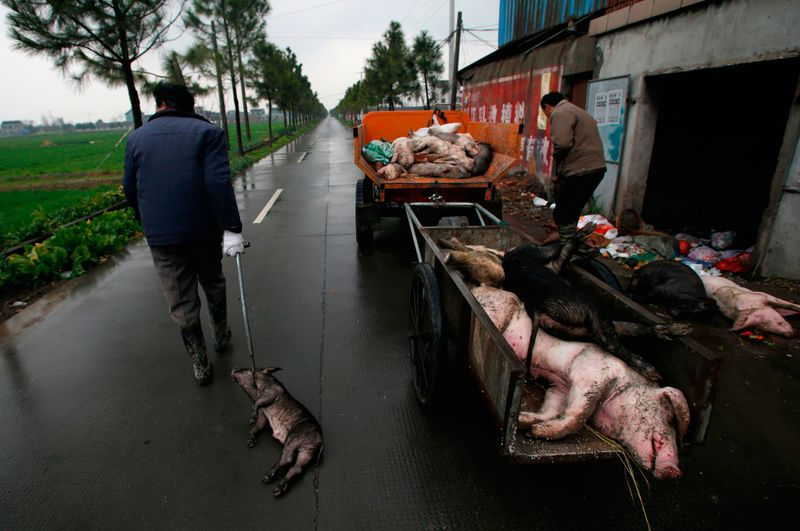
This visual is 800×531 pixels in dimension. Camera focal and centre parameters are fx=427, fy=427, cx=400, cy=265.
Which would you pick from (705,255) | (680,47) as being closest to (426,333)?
(705,255)

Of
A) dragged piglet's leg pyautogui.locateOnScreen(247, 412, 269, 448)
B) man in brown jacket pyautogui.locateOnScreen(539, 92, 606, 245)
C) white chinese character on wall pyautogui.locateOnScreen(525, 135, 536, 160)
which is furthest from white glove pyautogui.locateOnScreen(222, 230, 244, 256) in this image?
white chinese character on wall pyautogui.locateOnScreen(525, 135, 536, 160)

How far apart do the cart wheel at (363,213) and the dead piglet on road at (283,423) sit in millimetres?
3465

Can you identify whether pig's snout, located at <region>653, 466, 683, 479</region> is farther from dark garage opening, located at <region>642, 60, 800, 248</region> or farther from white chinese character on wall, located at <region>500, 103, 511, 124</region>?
white chinese character on wall, located at <region>500, 103, 511, 124</region>

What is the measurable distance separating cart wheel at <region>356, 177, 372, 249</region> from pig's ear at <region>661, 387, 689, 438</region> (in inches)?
188

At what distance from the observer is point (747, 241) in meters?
6.47

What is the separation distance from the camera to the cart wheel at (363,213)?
6195mm

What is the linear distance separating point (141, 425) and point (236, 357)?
0.93 m

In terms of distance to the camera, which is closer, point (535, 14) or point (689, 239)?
point (689, 239)

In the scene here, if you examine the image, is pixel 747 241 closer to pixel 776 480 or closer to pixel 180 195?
pixel 776 480

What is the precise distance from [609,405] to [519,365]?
59cm

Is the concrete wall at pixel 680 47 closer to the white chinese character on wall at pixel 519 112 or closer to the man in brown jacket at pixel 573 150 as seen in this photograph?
the man in brown jacket at pixel 573 150

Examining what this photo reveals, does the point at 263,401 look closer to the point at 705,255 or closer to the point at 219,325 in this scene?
the point at 219,325

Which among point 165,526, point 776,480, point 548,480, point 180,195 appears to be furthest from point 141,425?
point 776,480

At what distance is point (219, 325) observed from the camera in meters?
3.75
